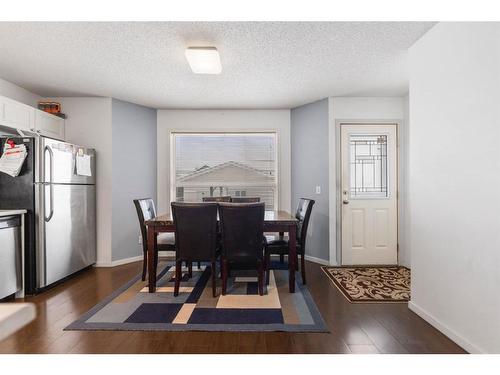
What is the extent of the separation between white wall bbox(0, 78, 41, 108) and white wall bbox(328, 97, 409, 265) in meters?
4.19

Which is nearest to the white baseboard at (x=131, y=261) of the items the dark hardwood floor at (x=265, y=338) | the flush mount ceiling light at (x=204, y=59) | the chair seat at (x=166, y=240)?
the chair seat at (x=166, y=240)

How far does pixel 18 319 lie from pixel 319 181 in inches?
144

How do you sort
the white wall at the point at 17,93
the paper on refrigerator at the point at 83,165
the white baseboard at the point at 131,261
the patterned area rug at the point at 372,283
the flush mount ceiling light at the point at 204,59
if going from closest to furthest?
the flush mount ceiling light at the point at 204,59 → the patterned area rug at the point at 372,283 → the white wall at the point at 17,93 → the paper on refrigerator at the point at 83,165 → the white baseboard at the point at 131,261

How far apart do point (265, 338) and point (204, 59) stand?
2.45 metres

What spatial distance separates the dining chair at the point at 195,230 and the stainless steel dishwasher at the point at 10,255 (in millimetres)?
1603

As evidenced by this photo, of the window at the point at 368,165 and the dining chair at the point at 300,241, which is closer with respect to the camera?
the dining chair at the point at 300,241

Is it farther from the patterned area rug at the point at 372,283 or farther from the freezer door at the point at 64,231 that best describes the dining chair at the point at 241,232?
the freezer door at the point at 64,231

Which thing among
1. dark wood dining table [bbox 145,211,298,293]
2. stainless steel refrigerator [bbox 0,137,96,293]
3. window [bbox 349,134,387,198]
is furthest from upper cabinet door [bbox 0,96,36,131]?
window [bbox 349,134,387,198]

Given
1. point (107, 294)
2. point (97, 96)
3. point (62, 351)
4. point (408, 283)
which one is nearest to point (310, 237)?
point (408, 283)

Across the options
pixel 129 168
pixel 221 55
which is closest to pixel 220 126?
pixel 129 168

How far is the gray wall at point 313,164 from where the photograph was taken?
383cm

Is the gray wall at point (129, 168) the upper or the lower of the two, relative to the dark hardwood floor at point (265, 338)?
upper

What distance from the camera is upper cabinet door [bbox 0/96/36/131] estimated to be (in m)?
2.81

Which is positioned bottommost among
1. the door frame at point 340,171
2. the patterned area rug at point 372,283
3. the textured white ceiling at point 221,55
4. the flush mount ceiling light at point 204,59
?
the patterned area rug at point 372,283
